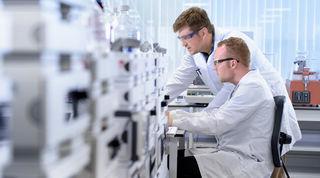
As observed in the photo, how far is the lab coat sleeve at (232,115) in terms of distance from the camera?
1989mm

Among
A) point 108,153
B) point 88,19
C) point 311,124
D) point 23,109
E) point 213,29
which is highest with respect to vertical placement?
point 213,29

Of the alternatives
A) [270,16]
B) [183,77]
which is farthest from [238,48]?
[270,16]

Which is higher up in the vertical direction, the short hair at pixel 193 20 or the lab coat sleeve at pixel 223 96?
the short hair at pixel 193 20

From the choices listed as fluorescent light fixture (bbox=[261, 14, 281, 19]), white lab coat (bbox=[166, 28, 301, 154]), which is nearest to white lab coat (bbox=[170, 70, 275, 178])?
white lab coat (bbox=[166, 28, 301, 154])

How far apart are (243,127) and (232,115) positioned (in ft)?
0.33

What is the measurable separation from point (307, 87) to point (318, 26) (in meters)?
0.70

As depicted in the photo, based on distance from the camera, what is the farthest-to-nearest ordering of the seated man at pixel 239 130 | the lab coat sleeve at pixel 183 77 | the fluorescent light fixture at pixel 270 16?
the fluorescent light fixture at pixel 270 16 < the lab coat sleeve at pixel 183 77 < the seated man at pixel 239 130

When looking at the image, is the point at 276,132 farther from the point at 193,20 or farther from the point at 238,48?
the point at 193,20

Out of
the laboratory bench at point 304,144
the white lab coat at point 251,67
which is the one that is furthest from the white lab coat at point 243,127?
the laboratory bench at point 304,144

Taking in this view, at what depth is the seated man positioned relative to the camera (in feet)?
6.50

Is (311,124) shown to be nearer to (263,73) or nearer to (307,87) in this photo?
(307,87)

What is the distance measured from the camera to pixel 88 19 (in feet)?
2.53

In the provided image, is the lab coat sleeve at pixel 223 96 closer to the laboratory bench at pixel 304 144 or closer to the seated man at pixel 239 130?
the seated man at pixel 239 130

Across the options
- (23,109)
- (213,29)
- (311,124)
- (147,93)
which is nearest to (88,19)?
(23,109)
